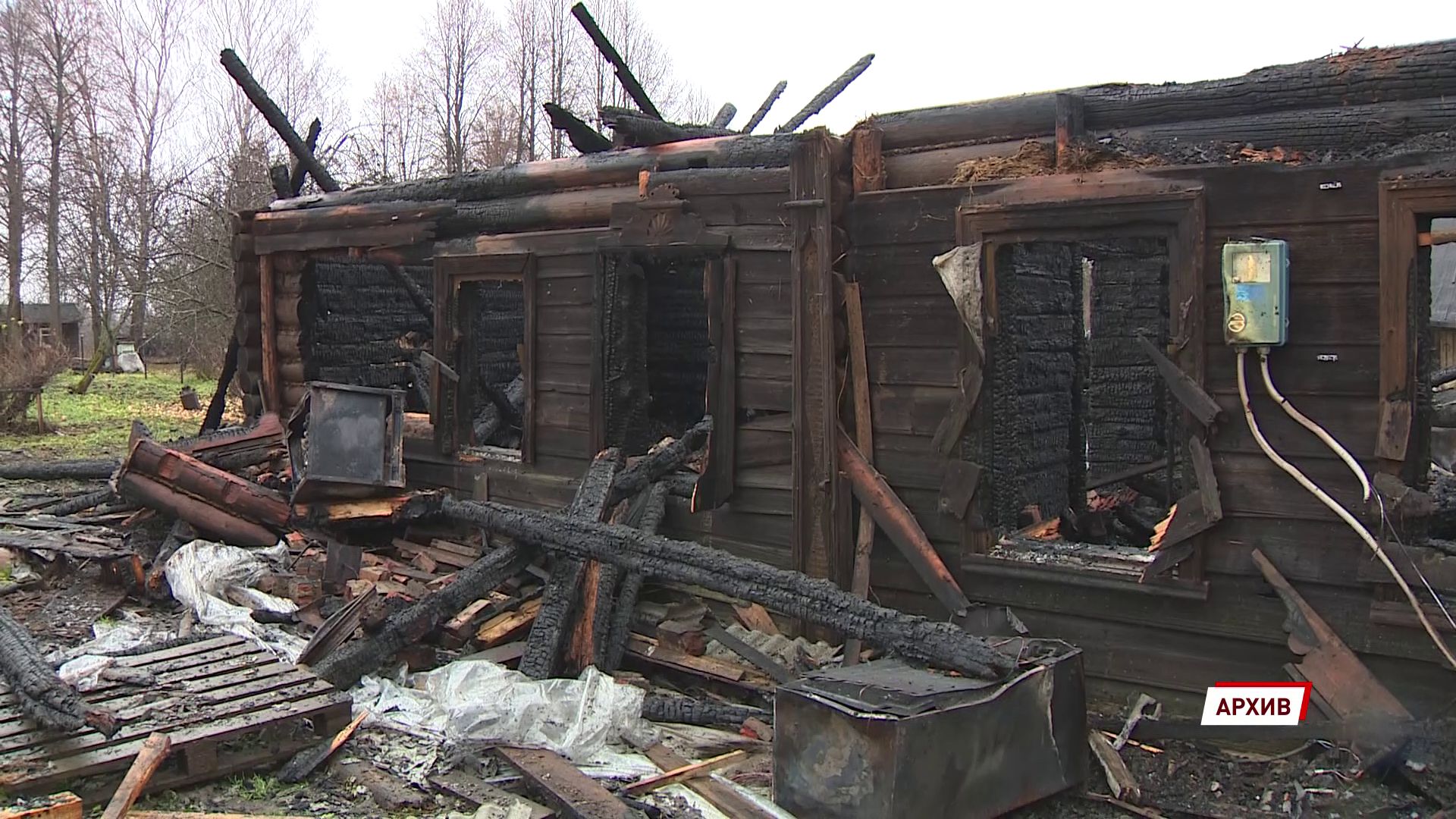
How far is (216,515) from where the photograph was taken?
890 cm

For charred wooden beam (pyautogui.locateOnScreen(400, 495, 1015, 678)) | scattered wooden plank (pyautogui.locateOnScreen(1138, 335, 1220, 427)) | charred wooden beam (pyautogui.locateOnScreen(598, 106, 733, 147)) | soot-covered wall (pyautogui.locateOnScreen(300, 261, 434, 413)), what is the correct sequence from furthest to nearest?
1. soot-covered wall (pyautogui.locateOnScreen(300, 261, 434, 413))
2. charred wooden beam (pyautogui.locateOnScreen(598, 106, 733, 147))
3. scattered wooden plank (pyautogui.locateOnScreen(1138, 335, 1220, 427))
4. charred wooden beam (pyautogui.locateOnScreen(400, 495, 1015, 678))

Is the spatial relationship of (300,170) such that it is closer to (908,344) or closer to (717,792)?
(908,344)

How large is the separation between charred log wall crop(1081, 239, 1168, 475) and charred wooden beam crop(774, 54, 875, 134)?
7.87 ft

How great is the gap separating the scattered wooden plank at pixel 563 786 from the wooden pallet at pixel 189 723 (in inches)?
39.4

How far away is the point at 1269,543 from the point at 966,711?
1.87m

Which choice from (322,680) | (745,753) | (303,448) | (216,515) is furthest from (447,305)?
(745,753)

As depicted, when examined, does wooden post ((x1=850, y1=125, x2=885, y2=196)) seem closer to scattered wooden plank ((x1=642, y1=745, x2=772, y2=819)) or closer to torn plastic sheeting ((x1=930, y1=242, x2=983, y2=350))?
torn plastic sheeting ((x1=930, y1=242, x2=983, y2=350))

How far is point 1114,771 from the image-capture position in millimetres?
5000

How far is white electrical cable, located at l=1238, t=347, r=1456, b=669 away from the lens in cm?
471

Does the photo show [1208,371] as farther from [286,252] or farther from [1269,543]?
[286,252]

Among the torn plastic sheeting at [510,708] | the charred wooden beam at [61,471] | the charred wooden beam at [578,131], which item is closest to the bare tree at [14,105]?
the charred wooden beam at [61,471]

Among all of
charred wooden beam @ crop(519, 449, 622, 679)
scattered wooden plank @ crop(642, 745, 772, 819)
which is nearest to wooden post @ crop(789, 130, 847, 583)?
charred wooden beam @ crop(519, 449, 622, 679)

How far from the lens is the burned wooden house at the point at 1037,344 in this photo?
495cm

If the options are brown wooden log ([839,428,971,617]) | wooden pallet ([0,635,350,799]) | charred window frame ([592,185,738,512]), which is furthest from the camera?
charred window frame ([592,185,738,512])
